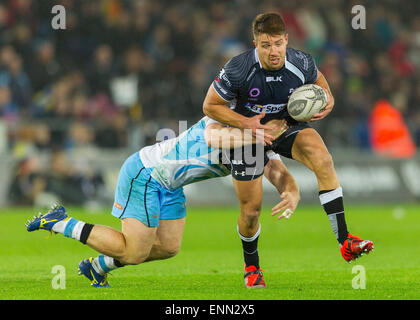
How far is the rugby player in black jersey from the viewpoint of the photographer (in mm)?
7061

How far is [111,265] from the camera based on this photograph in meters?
7.68

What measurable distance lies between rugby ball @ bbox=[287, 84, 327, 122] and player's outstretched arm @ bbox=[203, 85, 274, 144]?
0.92ft

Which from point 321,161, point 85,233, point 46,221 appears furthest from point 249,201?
point 46,221

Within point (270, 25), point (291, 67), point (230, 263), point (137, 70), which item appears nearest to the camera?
point (270, 25)

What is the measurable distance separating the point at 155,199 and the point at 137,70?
12.0 m

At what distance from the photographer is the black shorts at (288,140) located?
24.5 feet

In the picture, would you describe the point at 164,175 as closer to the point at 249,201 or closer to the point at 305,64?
the point at 249,201

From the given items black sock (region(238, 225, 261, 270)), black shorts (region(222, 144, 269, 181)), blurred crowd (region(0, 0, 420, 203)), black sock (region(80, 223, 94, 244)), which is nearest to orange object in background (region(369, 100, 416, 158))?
blurred crowd (region(0, 0, 420, 203))

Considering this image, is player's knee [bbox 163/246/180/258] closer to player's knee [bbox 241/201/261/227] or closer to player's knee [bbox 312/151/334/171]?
player's knee [bbox 241/201/261/227]

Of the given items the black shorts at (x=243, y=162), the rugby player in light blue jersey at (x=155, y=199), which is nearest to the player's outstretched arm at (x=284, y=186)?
the rugby player in light blue jersey at (x=155, y=199)

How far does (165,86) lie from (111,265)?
11808mm

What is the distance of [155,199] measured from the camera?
7.52m
